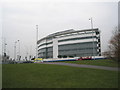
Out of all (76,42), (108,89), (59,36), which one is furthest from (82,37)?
(108,89)

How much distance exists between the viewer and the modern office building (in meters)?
59.2

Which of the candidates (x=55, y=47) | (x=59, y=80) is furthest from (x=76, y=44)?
(x=59, y=80)

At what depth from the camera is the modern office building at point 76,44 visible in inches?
2331

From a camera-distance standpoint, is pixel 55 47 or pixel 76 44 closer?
pixel 76 44

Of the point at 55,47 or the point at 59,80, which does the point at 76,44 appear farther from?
the point at 59,80

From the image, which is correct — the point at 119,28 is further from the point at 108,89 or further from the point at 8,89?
the point at 8,89

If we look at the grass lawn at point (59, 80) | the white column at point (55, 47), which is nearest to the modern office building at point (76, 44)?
the white column at point (55, 47)

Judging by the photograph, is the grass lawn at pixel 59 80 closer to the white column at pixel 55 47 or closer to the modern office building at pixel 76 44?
the modern office building at pixel 76 44

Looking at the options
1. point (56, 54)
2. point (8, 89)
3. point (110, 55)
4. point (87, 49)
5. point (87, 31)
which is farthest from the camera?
point (56, 54)

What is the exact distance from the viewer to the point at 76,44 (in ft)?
206

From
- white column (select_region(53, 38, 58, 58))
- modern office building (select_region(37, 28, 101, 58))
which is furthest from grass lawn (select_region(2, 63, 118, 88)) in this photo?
white column (select_region(53, 38, 58, 58))

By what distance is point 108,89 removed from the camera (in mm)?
7078

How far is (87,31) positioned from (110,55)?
1650 inches

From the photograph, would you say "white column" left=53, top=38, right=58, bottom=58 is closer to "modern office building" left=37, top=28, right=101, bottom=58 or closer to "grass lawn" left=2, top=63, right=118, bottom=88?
"modern office building" left=37, top=28, right=101, bottom=58
